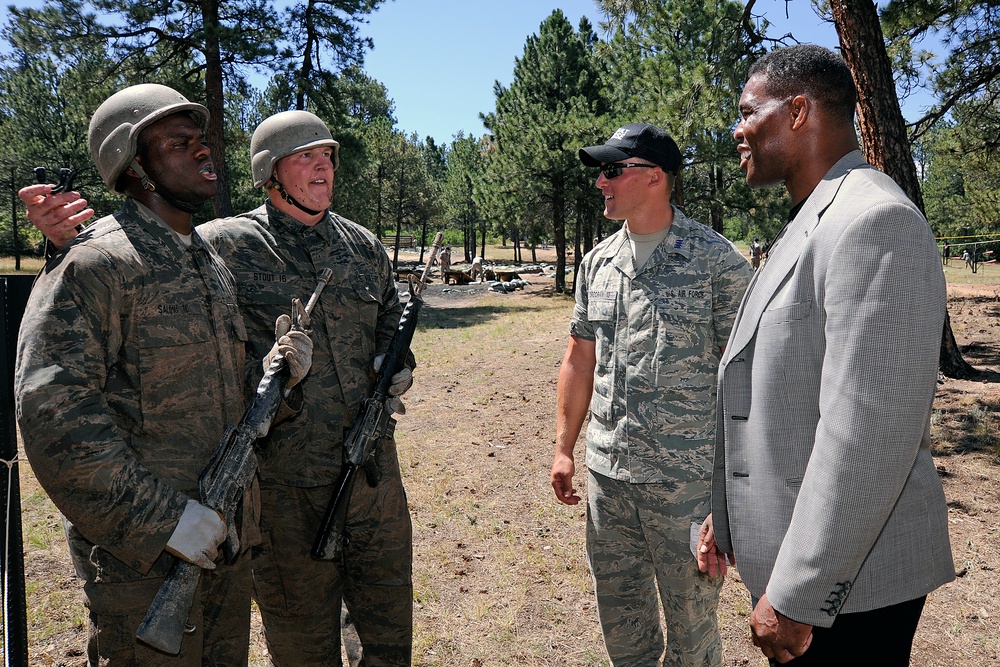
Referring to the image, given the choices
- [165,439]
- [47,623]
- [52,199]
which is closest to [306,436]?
[165,439]

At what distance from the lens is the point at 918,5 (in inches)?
362

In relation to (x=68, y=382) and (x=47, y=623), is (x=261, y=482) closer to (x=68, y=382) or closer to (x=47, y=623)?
(x=68, y=382)

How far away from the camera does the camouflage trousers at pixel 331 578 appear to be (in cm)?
280

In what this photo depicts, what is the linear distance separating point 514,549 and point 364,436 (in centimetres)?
229

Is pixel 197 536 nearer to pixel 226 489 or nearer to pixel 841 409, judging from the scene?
pixel 226 489

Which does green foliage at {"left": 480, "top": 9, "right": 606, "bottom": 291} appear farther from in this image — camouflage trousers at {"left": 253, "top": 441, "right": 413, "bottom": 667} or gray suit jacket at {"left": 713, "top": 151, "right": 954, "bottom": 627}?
gray suit jacket at {"left": 713, "top": 151, "right": 954, "bottom": 627}

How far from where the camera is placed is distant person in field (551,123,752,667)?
2641 mm

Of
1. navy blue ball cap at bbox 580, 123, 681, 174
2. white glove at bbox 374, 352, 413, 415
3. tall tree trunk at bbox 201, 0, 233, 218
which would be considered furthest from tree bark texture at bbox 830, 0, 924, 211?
tall tree trunk at bbox 201, 0, 233, 218

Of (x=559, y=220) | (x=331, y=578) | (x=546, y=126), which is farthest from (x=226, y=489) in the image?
(x=559, y=220)

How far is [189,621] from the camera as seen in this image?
2.12 m

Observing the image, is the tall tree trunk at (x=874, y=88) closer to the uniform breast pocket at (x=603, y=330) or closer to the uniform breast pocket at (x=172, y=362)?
the uniform breast pocket at (x=603, y=330)

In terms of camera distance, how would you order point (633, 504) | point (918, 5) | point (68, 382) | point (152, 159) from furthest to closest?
1. point (918, 5)
2. point (633, 504)
3. point (152, 159)
4. point (68, 382)

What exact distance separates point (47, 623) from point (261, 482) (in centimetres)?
209

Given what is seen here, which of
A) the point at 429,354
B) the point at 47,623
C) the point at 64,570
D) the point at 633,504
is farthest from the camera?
the point at 429,354
